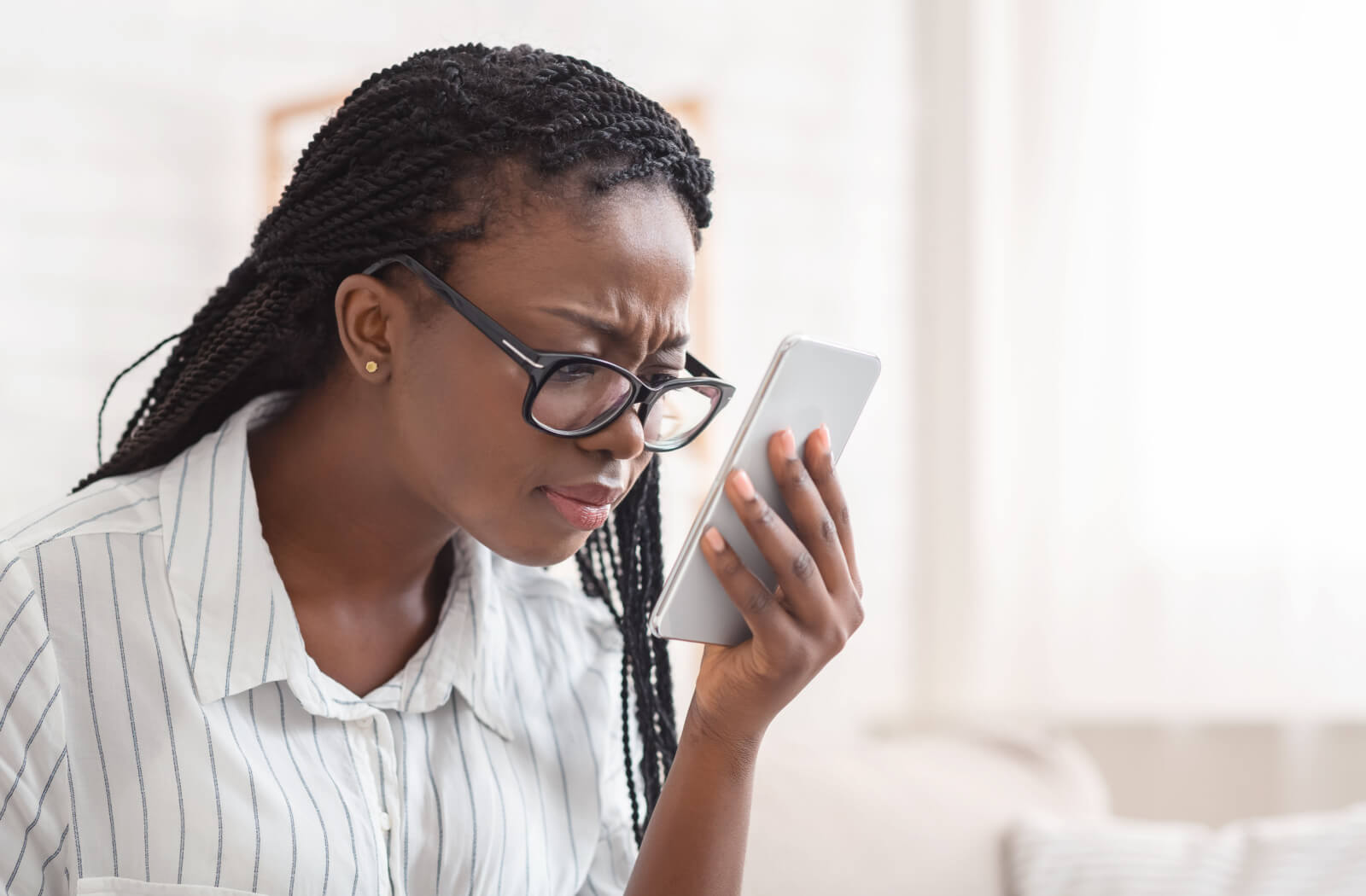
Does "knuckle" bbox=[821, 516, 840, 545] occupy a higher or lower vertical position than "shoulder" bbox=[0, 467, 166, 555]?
higher

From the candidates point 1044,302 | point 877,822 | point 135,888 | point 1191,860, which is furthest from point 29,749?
point 1044,302

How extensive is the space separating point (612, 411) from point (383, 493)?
223 mm

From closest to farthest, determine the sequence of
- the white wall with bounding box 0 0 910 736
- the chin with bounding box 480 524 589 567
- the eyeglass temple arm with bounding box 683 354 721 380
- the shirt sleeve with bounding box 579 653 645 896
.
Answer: the chin with bounding box 480 524 589 567, the eyeglass temple arm with bounding box 683 354 721 380, the shirt sleeve with bounding box 579 653 645 896, the white wall with bounding box 0 0 910 736

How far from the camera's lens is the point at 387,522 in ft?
3.09

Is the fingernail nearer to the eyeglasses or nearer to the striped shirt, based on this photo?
the eyeglasses

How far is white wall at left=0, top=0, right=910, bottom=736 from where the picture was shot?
4.75 ft

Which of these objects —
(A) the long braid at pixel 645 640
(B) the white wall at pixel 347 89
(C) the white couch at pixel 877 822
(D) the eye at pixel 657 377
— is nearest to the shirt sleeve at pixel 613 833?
(A) the long braid at pixel 645 640

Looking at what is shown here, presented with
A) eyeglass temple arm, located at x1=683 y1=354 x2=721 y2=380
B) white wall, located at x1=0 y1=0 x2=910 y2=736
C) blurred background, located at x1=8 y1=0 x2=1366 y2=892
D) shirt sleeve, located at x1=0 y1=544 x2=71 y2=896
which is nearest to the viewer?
shirt sleeve, located at x1=0 y1=544 x2=71 y2=896

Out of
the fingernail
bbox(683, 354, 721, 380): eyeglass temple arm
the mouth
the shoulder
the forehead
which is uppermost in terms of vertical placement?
the forehead

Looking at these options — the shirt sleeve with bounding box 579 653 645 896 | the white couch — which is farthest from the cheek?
the white couch

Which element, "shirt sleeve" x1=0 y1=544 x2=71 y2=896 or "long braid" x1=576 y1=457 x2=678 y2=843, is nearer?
"shirt sleeve" x1=0 y1=544 x2=71 y2=896

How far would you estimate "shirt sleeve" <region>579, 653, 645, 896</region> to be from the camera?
41.7 inches

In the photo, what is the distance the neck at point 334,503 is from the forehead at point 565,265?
0.17 meters

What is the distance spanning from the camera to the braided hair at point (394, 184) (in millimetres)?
814
